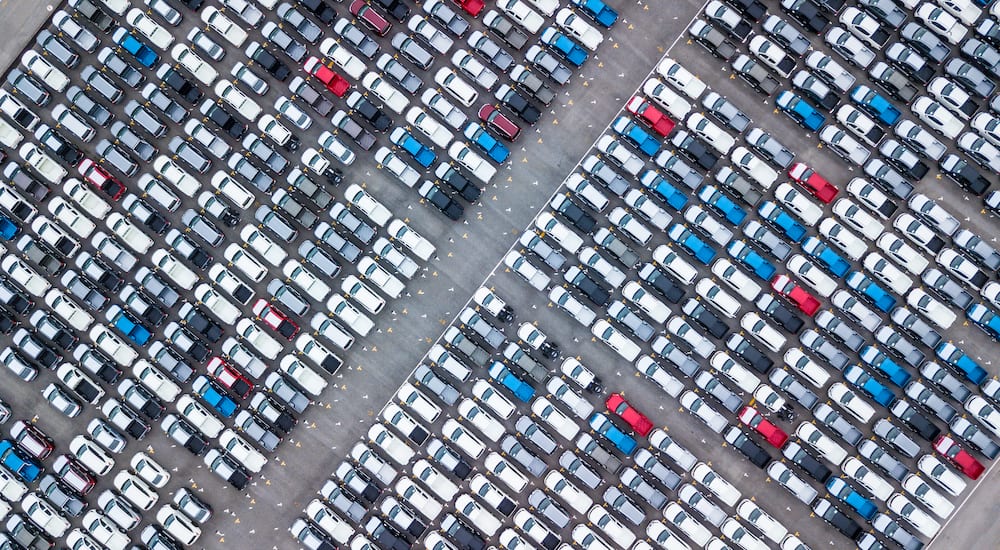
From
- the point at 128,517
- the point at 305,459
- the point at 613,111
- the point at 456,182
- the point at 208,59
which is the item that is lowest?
the point at 128,517

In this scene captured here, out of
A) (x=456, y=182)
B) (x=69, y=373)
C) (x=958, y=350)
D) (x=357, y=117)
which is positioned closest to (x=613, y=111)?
(x=456, y=182)

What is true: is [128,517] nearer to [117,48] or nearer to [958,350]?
[117,48]

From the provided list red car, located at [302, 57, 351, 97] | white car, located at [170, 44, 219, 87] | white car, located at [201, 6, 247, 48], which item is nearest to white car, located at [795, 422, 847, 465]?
red car, located at [302, 57, 351, 97]

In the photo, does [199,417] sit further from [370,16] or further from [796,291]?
[796,291]

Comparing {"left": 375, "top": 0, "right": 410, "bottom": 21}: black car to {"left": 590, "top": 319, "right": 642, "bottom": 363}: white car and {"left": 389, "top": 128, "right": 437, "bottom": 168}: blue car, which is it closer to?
{"left": 389, "top": 128, "right": 437, "bottom": 168}: blue car

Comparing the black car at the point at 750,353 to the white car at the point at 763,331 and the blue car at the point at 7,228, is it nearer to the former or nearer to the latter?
the white car at the point at 763,331
